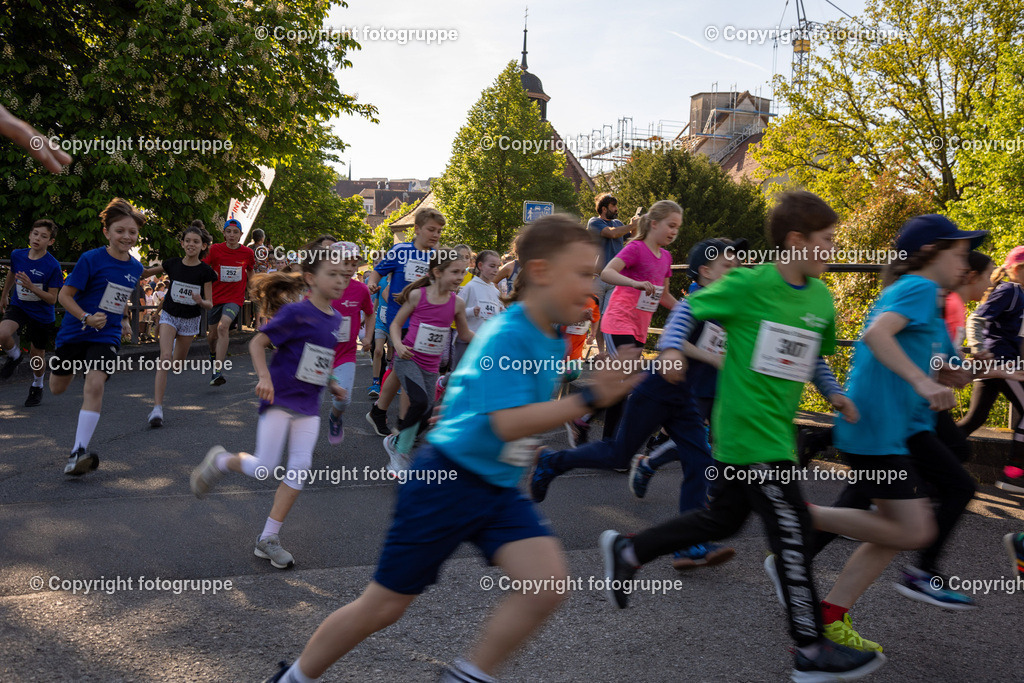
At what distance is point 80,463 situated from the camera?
6215 millimetres

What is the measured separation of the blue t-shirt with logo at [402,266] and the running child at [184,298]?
2.19 meters

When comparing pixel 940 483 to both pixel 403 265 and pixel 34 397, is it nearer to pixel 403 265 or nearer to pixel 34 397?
pixel 403 265

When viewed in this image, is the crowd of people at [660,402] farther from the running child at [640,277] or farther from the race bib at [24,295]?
the race bib at [24,295]

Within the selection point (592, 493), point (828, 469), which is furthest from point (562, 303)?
point (828, 469)

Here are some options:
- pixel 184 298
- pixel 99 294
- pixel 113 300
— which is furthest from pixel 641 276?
pixel 184 298

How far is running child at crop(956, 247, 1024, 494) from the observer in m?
6.53

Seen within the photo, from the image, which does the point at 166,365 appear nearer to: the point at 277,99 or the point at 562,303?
the point at 562,303

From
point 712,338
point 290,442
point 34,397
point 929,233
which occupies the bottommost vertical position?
point 34,397

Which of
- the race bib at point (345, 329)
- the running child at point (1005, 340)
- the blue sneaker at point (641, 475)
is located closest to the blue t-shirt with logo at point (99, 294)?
the race bib at point (345, 329)

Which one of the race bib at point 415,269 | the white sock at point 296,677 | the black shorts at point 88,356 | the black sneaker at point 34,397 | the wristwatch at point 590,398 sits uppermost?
the race bib at point 415,269

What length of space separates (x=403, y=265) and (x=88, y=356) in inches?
124

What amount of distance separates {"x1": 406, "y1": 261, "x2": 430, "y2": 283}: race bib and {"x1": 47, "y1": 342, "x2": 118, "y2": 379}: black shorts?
295 cm

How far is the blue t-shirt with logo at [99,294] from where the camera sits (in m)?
6.47

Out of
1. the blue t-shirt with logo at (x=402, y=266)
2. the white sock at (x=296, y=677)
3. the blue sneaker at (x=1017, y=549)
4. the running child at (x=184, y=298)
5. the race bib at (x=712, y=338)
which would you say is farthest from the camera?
the running child at (x=184, y=298)
